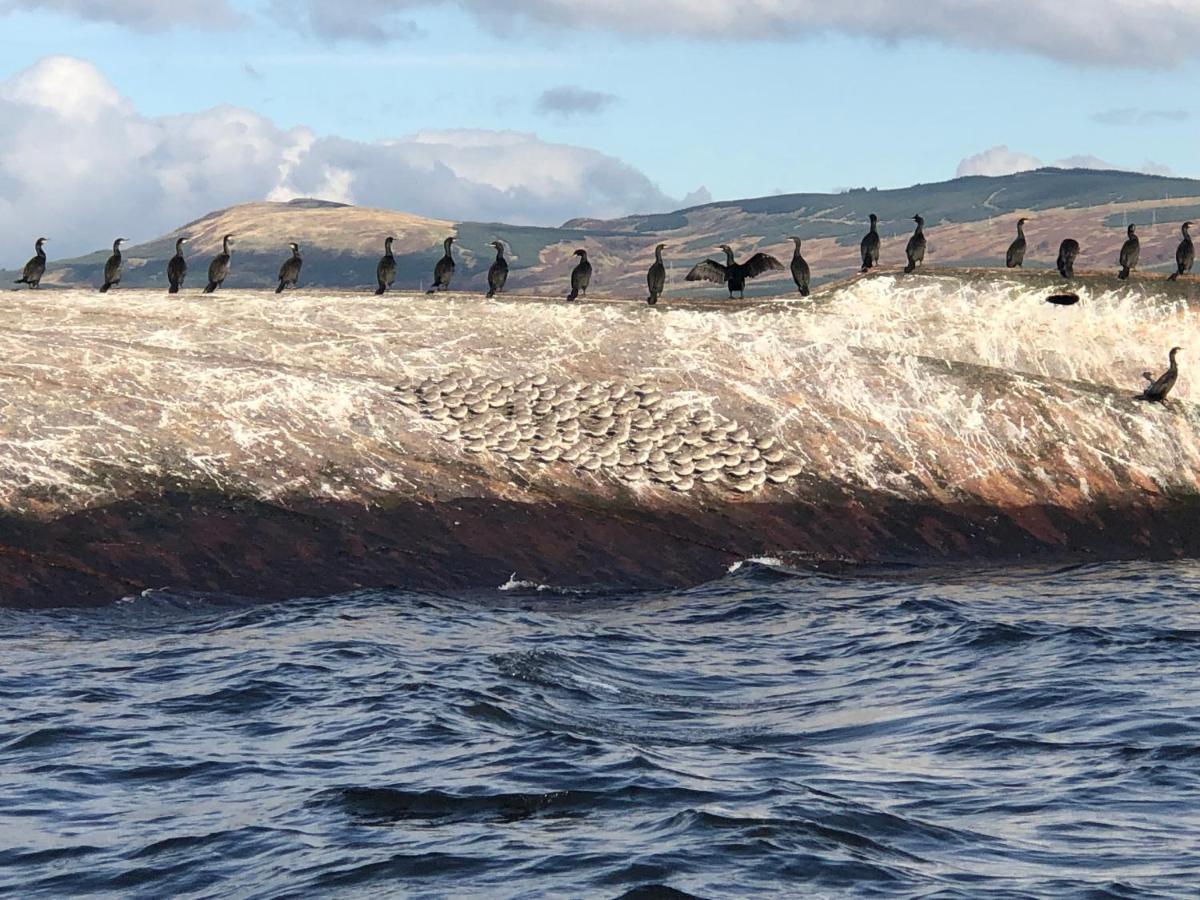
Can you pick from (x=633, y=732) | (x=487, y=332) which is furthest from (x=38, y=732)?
(x=487, y=332)

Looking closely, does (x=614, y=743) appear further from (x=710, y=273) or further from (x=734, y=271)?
(x=710, y=273)

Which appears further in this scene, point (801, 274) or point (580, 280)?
point (801, 274)

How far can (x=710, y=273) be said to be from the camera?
36562mm

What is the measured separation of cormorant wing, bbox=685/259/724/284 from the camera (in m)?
35.4

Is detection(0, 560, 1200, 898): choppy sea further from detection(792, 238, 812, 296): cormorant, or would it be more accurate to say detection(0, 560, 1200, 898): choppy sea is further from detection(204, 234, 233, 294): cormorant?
detection(204, 234, 233, 294): cormorant

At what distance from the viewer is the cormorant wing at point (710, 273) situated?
35438 mm

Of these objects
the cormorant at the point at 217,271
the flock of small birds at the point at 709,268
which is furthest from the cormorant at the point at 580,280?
the cormorant at the point at 217,271

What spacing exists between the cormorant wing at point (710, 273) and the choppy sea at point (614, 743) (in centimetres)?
928

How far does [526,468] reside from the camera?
95.1ft

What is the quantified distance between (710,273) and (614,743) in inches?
781

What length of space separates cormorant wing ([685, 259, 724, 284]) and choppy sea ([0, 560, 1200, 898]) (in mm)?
9283

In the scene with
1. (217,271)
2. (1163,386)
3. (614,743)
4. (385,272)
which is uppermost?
(217,271)

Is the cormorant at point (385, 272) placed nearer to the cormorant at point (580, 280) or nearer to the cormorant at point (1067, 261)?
the cormorant at point (580, 280)

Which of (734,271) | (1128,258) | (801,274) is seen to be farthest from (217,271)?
(1128,258)
